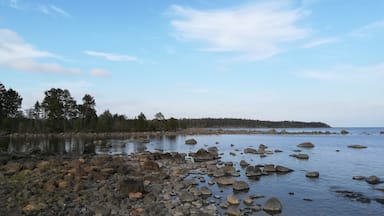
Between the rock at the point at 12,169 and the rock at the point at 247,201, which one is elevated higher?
the rock at the point at 12,169

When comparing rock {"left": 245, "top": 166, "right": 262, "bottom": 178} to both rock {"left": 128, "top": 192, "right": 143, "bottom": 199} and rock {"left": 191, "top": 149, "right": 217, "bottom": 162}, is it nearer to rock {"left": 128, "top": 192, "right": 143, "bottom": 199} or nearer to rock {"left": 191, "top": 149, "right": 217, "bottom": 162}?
rock {"left": 128, "top": 192, "right": 143, "bottom": 199}

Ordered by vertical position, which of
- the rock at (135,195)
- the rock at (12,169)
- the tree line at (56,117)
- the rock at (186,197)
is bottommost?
the rock at (186,197)

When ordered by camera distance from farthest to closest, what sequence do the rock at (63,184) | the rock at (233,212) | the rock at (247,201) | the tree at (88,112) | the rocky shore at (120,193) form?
the tree at (88,112) < the rock at (63,184) < the rock at (247,201) < the rocky shore at (120,193) < the rock at (233,212)

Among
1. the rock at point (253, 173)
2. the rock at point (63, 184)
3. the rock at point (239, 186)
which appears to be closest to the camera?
the rock at point (63, 184)

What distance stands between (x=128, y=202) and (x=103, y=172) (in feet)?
25.6

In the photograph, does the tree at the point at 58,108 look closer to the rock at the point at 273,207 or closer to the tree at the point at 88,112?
the tree at the point at 88,112

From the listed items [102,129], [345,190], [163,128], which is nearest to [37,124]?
[102,129]

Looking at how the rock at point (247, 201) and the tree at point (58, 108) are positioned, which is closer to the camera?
the rock at point (247, 201)

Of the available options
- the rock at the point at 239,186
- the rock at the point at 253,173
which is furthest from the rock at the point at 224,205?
the rock at the point at 253,173

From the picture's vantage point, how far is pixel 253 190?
833 inches

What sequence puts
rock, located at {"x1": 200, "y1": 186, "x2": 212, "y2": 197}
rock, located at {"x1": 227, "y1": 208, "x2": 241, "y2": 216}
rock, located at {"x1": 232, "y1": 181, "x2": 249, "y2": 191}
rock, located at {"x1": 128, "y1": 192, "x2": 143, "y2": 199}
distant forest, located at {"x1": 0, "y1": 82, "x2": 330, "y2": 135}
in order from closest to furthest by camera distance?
rock, located at {"x1": 227, "y1": 208, "x2": 241, "y2": 216} < rock, located at {"x1": 128, "y1": 192, "x2": 143, "y2": 199} < rock, located at {"x1": 200, "y1": 186, "x2": 212, "y2": 197} < rock, located at {"x1": 232, "y1": 181, "x2": 249, "y2": 191} < distant forest, located at {"x1": 0, "y1": 82, "x2": 330, "y2": 135}

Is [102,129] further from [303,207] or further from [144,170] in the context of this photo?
[303,207]

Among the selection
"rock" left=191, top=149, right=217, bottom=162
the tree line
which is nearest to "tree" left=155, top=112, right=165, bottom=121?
the tree line

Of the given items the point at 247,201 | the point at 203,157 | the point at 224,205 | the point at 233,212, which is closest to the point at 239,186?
the point at 247,201
